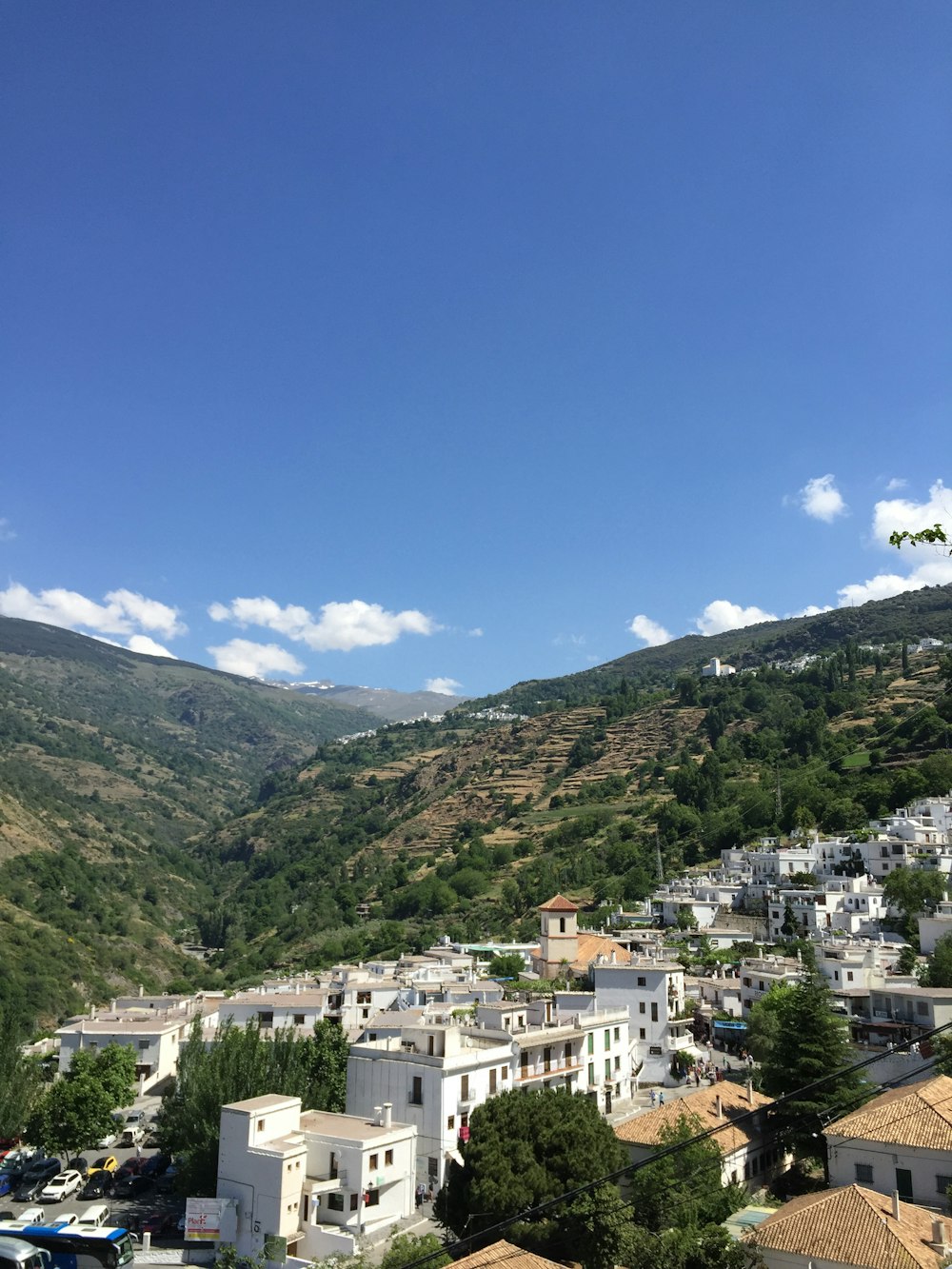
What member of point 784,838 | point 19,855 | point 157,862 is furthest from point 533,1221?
point 157,862

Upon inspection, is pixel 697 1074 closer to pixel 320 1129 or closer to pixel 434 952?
pixel 320 1129

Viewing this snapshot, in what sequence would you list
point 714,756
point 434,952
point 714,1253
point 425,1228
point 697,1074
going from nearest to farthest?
point 714,1253
point 425,1228
point 697,1074
point 434,952
point 714,756

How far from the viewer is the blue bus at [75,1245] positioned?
72.0 ft

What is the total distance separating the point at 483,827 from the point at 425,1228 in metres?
112

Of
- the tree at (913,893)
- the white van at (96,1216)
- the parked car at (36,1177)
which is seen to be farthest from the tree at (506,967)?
the white van at (96,1216)

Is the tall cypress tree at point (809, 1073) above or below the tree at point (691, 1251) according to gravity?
above

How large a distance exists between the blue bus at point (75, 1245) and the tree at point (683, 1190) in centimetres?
1206

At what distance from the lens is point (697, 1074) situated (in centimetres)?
3806

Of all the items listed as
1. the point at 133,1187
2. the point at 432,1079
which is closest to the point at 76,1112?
the point at 133,1187

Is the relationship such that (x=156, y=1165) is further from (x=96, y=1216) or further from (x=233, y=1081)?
(x=96, y=1216)

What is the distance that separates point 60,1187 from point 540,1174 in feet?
51.6

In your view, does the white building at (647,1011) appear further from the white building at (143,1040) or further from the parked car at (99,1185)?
the parked car at (99,1185)

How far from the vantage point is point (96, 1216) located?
25.8 metres

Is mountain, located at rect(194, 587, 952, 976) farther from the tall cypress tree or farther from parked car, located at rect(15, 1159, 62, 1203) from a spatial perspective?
parked car, located at rect(15, 1159, 62, 1203)
